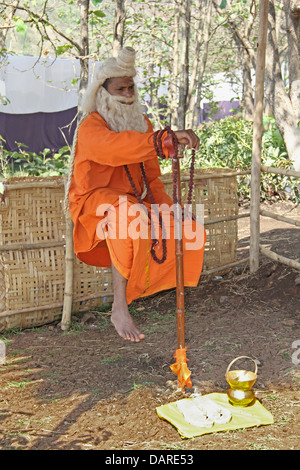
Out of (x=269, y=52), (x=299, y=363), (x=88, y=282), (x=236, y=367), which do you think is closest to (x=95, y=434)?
(x=236, y=367)

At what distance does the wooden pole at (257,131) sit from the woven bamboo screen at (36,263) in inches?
57.1

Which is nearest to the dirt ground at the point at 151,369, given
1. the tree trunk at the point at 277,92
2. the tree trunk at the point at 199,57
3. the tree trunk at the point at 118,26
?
the tree trunk at the point at 118,26

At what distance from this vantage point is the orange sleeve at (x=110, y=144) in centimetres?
334

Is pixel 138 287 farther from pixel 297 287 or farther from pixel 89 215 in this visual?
pixel 297 287

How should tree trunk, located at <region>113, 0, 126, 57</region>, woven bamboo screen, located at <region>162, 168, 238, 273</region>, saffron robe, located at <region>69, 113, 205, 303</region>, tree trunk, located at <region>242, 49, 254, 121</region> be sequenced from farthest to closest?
1. tree trunk, located at <region>242, 49, 254, 121</region>
2. tree trunk, located at <region>113, 0, 126, 57</region>
3. woven bamboo screen, located at <region>162, 168, 238, 273</region>
4. saffron robe, located at <region>69, 113, 205, 303</region>

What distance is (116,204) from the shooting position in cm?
361

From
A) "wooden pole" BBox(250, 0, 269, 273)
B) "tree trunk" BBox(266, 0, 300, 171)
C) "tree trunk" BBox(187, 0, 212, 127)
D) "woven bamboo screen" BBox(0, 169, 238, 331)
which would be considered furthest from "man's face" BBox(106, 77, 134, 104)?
"tree trunk" BBox(187, 0, 212, 127)

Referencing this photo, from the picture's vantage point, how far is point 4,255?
13.4 ft

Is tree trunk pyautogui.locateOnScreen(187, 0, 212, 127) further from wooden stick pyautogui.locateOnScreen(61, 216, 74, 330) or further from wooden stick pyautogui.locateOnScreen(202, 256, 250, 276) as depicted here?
wooden stick pyautogui.locateOnScreen(61, 216, 74, 330)

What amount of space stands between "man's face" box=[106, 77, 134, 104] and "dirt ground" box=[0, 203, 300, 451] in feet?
5.75

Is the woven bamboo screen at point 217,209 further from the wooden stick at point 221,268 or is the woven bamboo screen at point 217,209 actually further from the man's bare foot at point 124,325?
the man's bare foot at point 124,325

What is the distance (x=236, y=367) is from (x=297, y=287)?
1.49 metres

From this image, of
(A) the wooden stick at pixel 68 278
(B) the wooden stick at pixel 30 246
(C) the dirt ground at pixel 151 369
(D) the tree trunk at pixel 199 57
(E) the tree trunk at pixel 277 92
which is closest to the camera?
(C) the dirt ground at pixel 151 369

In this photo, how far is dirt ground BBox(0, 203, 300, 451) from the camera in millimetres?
2648
